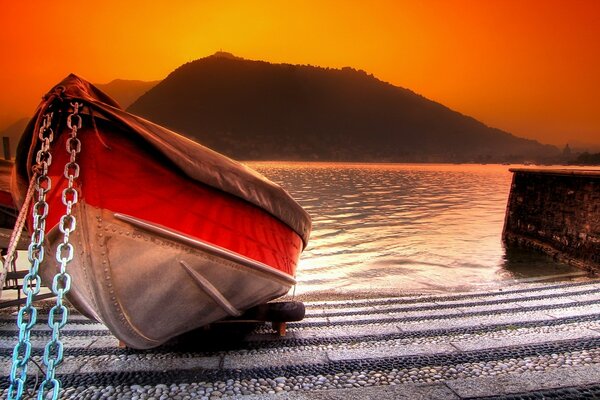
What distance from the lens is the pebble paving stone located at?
360 centimetres

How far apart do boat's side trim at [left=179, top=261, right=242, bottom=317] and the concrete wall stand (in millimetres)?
13008

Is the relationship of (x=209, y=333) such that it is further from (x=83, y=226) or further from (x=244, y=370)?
(x=83, y=226)

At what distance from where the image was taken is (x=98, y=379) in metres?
3.92

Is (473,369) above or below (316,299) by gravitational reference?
above

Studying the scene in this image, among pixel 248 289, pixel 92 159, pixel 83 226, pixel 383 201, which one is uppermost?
pixel 92 159

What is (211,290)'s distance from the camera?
4.15 metres

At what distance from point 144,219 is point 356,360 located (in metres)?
2.46

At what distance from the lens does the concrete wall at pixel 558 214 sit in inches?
536

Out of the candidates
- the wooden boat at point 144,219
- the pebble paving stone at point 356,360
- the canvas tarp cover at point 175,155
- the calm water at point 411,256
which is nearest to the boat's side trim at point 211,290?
the wooden boat at point 144,219

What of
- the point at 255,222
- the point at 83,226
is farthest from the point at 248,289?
the point at 83,226

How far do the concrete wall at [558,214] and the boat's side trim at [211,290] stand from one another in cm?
1301

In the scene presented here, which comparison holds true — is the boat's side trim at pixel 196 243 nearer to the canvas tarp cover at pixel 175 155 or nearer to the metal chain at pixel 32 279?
the canvas tarp cover at pixel 175 155

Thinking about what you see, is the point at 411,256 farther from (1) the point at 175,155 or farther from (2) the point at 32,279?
(2) the point at 32,279

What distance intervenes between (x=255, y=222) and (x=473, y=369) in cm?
253
